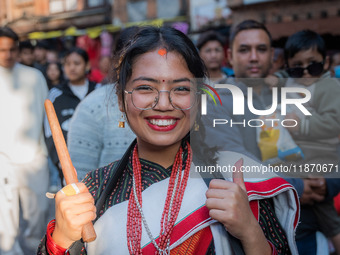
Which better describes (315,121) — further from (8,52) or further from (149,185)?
(8,52)

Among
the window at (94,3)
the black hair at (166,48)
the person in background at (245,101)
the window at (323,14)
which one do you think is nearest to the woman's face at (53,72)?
the person in background at (245,101)

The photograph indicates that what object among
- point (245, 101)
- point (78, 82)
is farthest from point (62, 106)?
point (245, 101)

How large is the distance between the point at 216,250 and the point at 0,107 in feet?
8.68

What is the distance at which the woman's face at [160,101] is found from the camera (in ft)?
4.54

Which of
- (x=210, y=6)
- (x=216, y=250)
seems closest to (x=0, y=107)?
(x=216, y=250)

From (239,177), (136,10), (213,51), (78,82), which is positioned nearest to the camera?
(239,177)

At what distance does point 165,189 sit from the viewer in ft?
4.69

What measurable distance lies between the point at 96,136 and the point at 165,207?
1.05 m

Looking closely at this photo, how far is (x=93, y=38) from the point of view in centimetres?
1152

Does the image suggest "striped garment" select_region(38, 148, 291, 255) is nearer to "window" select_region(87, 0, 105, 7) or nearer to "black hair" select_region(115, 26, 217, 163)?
"black hair" select_region(115, 26, 217, 163)

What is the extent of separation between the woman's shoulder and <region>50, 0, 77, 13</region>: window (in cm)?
1368

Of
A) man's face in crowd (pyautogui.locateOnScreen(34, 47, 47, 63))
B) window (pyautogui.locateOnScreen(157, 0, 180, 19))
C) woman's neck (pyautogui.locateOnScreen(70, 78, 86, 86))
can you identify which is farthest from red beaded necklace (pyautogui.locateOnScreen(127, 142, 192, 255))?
window (pyautogui.locateOnScreen(157, 0, 180, 19))

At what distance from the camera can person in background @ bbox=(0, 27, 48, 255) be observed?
3314 millimetres

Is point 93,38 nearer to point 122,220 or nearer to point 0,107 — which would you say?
point 0,107
